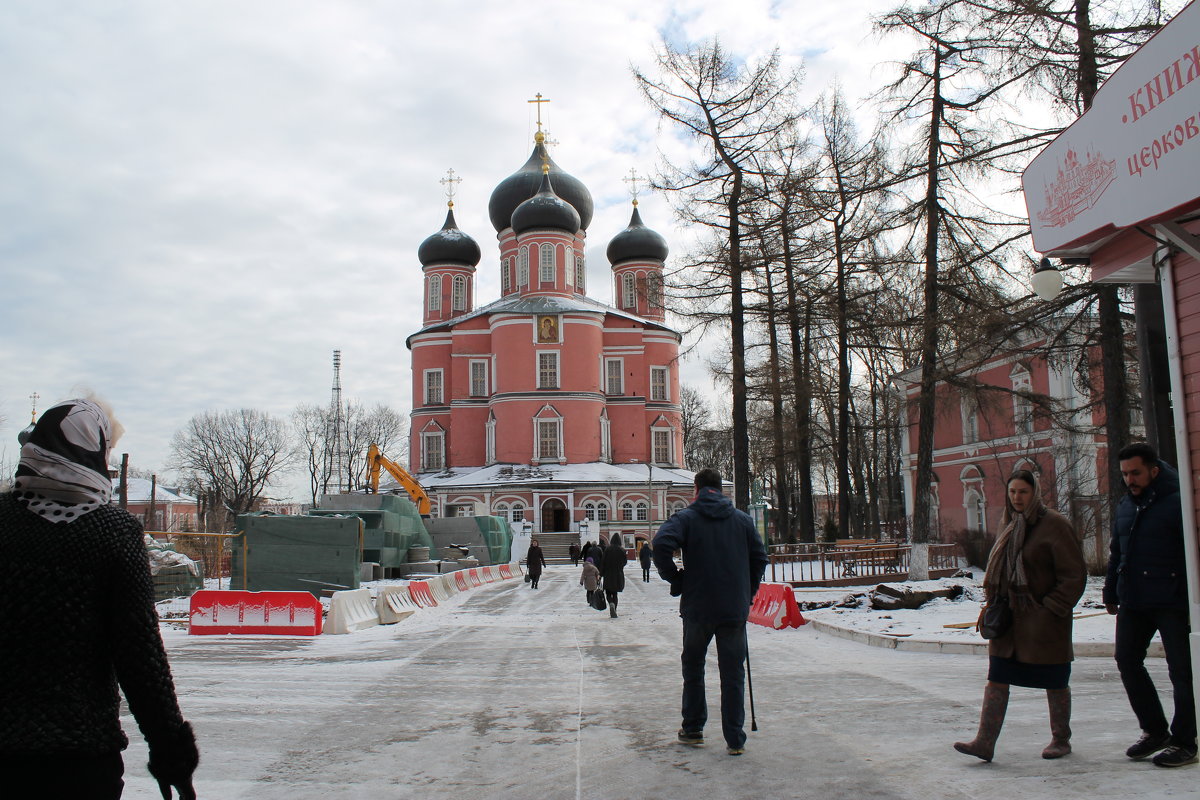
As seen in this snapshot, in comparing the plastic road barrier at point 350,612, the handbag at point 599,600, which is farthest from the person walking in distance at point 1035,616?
the handbag at point 599,600

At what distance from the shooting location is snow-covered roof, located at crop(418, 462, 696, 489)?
50.8 metres

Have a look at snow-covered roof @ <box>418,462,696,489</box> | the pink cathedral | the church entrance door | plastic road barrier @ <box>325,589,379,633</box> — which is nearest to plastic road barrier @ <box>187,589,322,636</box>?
plastic road barrier @ <box>325,589,379,633</box>

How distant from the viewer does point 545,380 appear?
55.1 meters

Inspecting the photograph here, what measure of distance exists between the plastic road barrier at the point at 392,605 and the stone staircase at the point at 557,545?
96.9ft

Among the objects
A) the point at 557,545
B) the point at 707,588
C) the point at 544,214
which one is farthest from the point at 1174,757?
the point at 544,214

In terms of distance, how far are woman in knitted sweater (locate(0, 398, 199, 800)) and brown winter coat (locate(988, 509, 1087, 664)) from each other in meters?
4.48

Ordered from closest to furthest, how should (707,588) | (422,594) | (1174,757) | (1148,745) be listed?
1. (1174,757)
2. (1148,745)
3. (707,588)
4. (422,594)

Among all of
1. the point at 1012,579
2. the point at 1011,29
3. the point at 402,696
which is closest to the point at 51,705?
the point at 1012,579

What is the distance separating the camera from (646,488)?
5128 cm

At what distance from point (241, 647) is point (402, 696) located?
17.2 ft

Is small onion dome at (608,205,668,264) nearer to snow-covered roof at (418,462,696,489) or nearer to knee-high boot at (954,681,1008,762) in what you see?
snow-covered roof at (418,462,696,489)

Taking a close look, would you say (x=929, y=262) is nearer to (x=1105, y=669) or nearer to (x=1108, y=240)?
(x=1105, y=669)

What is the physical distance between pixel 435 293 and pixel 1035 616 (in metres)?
59.8

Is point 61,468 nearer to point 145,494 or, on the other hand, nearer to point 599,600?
point 599,600
